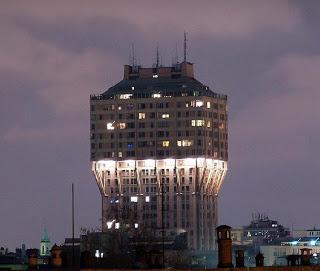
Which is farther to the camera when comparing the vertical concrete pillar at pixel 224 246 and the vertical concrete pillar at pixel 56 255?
the vertical concrete pillar at pixel 56 255

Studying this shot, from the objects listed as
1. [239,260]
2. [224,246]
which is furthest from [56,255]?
[224,246]

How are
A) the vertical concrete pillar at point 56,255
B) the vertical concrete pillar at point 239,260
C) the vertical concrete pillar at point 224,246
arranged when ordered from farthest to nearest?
the vertical concrete pillar at point 56,255, the vertical concrete pillar at point 239,260, the vertical concrete pillar at point 224,246

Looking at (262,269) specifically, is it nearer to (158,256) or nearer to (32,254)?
(158,256)

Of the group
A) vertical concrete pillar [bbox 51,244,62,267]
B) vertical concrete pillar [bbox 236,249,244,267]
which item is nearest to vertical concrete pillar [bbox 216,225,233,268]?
vertical concrete pillar [bbox 236,249,244,267]

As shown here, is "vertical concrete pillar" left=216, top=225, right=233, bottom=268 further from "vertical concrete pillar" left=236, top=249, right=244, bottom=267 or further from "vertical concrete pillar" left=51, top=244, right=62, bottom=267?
"vertical concrete pillar" left=51, top=244, right=62, bottom=267

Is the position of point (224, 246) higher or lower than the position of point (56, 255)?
lower

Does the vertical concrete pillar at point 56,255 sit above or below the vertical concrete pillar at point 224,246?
above

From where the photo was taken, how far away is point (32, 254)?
104250 mm

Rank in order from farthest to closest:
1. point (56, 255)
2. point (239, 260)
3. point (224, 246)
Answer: point (56, 255), point (239, 260), point (224, 246)

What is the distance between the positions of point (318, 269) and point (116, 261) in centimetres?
8672

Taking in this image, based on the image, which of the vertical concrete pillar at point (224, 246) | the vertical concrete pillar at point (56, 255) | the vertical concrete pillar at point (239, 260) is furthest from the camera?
the vertical concrete pillar at point (56, 255)

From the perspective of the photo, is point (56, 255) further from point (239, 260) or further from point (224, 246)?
point (224, 246)

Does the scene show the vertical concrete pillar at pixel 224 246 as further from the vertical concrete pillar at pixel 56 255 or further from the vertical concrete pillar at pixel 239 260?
the vertical concrete pillar at pixel 56 255

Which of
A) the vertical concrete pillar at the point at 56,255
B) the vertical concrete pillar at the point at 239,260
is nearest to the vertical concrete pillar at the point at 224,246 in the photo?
the vertical concrete pillar at the point at 239,260
